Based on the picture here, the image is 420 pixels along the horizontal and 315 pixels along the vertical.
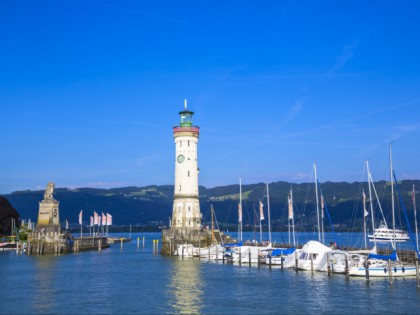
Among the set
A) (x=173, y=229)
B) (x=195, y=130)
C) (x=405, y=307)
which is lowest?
(x=405, y=307)

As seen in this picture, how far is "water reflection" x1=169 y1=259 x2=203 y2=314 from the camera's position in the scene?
133 feet

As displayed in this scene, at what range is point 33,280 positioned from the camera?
57062 millimetres

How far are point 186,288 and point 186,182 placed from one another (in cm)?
4180

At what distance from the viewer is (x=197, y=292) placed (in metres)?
47.8

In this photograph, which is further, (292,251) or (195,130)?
(195,130)

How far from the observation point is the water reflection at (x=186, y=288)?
133 ft

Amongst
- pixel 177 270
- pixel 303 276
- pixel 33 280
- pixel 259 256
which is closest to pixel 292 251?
pixel 259 256

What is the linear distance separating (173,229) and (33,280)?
3719 cm

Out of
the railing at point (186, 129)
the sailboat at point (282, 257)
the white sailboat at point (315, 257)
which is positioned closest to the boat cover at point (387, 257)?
Result: the white sailboat at point (315, 257)

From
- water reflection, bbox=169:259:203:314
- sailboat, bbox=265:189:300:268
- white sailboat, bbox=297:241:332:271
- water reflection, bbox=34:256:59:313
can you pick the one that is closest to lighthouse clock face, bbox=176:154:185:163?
water reflection, bbox=169:259:203:314

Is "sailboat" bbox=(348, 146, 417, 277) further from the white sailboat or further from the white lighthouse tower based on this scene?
the white lighthouse tower

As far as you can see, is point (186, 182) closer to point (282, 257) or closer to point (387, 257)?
point (282, 257)

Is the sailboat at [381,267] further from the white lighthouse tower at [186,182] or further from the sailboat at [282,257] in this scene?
the white lighthouse tower at [186,182]

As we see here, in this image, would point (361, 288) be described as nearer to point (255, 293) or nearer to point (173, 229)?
point (255, 293)
